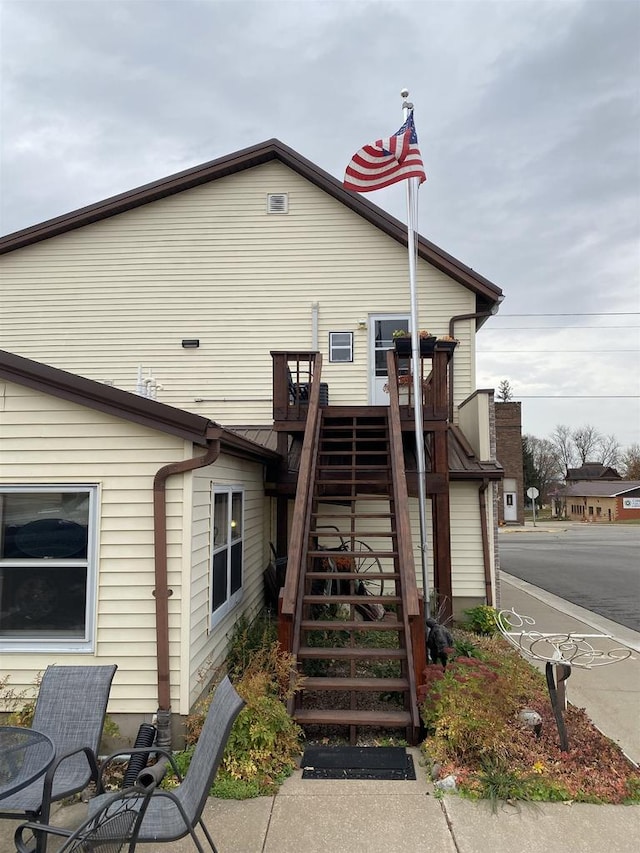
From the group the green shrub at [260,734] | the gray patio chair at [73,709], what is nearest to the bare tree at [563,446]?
the green shrub at [260,734]

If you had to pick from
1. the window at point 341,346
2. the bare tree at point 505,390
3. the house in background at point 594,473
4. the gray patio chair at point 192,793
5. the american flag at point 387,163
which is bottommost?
the gray patio chair at point 192,793

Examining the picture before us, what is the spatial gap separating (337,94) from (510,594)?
13.4 meters

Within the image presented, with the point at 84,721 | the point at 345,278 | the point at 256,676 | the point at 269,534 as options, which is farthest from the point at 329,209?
the point at 84,721

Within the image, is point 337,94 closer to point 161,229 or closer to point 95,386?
point 161,229

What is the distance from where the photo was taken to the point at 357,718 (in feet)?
13.3

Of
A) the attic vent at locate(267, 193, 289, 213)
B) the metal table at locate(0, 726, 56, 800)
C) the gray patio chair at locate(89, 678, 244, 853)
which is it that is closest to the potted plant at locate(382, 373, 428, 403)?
the attic vent at locate(267, 193, 289, 213)

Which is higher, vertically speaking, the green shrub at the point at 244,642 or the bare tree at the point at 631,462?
the bare tree at the point at 631,462

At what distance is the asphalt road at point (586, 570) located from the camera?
10.2 m

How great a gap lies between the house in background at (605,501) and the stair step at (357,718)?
169ft

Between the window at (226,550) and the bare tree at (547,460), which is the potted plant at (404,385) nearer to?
the window at (226,550)

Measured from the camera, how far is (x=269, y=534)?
825cm

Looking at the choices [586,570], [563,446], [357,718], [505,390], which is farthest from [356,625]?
[563,446]

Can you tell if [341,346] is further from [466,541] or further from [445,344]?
[466,541]

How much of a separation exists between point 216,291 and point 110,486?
240 inches
